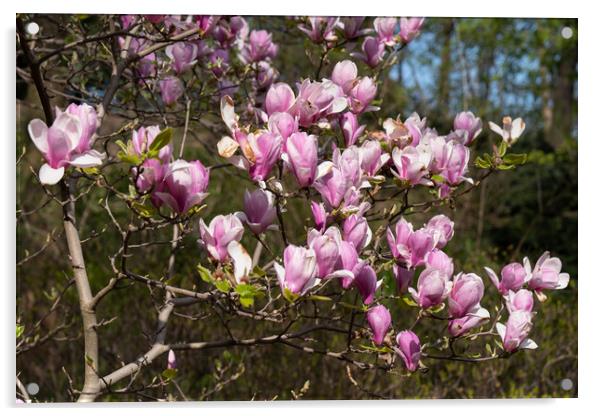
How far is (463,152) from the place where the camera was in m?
1.30

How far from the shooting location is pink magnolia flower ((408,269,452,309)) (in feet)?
3.70

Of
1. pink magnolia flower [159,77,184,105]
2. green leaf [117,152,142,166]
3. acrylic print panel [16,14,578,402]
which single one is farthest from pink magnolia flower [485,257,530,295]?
Result: pink magnolia flower [159,77,184,105]

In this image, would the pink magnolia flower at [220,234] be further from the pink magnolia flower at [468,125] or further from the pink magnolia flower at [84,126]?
the pink magnolia flower at [468,125]

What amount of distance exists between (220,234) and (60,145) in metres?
0.25

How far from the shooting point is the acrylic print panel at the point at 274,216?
1.07m

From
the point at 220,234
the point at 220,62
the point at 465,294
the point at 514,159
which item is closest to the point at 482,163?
the point at 514,159

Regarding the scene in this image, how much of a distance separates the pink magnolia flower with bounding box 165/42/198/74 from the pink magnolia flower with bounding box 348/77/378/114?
42 centimetres

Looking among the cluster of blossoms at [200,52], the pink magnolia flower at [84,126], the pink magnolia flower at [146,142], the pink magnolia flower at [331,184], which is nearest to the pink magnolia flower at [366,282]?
the pink magnolia flower at [331,184]

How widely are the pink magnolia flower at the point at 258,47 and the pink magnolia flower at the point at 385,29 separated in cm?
27

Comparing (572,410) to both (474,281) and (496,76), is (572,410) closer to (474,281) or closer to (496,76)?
(474,281)

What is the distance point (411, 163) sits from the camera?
1226 millimetres

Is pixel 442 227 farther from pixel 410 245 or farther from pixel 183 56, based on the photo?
pixel 183 56
